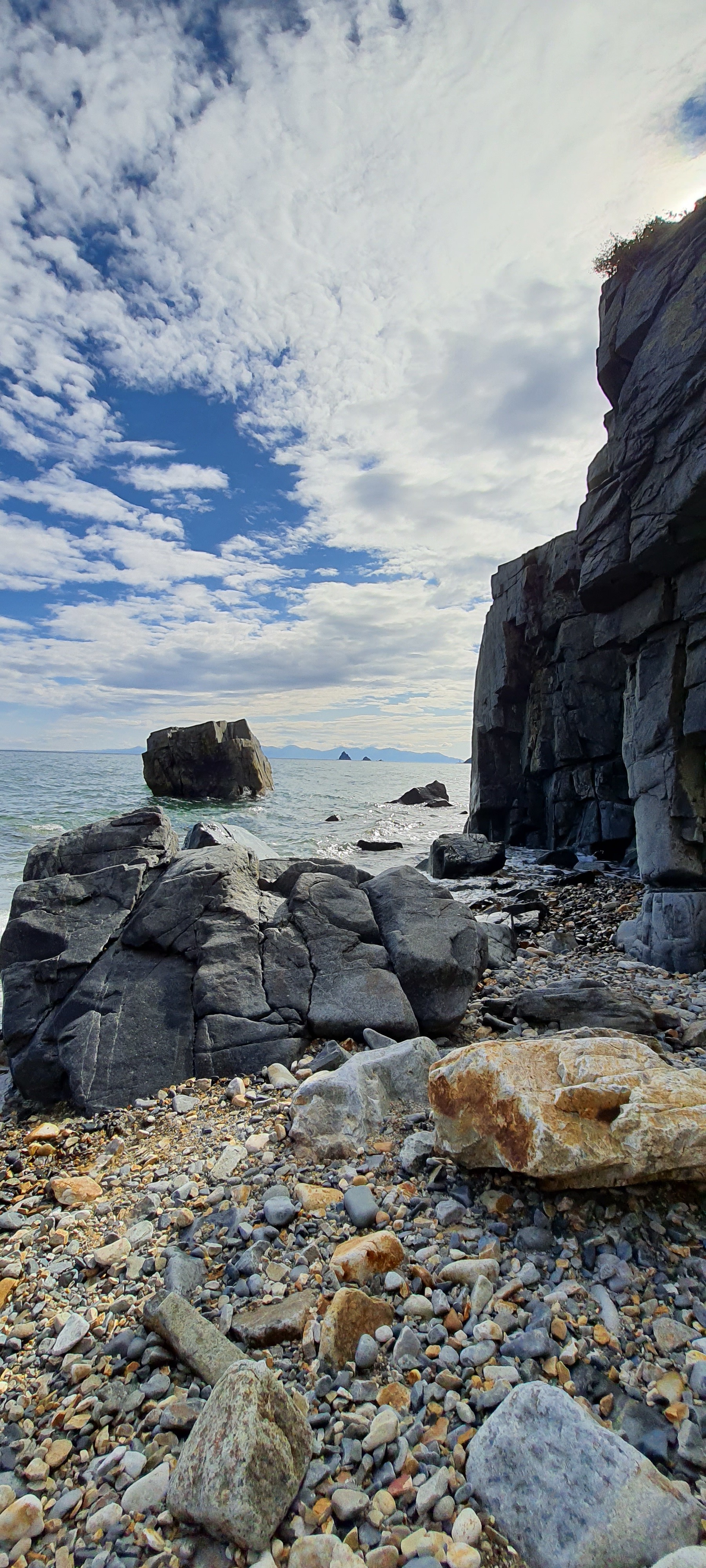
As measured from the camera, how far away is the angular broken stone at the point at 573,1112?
353 cm

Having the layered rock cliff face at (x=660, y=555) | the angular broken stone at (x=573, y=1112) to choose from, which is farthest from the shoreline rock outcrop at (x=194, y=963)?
the layered rock cliff face at (x=660, y=555)

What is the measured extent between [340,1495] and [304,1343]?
2.24 ft

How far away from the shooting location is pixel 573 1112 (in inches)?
147

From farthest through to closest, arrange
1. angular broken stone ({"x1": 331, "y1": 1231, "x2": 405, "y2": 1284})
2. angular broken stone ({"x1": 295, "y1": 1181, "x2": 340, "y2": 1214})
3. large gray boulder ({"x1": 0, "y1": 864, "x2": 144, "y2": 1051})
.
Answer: large gray boulder ({"x1": 0, "y1": 864, "x2": 144, "y2": 1051}) → angular broken stone ({"x1": 295, "y1": 1181, "x2": 340, "y2": 1214}) → angular broken stone ({"x1": 331, "y1": 1231, "x2": 405, "y2": 1284})

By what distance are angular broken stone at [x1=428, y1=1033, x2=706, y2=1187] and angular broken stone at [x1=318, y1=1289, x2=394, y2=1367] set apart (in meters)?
1.05

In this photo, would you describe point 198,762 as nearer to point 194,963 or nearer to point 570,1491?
point 194,963

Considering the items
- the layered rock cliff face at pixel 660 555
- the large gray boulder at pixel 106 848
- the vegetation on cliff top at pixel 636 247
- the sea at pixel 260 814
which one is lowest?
the sea at pixel 260 814

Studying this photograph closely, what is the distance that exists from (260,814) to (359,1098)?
3991 cm

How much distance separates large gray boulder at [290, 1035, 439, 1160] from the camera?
474cm

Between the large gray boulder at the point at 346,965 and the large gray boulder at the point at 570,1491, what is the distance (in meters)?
4.17

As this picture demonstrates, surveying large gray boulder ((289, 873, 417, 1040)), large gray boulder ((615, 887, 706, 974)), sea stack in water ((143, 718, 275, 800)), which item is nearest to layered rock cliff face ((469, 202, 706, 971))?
large gray boulder ((615, 887, 706, 974))

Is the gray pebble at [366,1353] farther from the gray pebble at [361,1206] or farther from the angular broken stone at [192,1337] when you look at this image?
the gray pebble at [361,1206]

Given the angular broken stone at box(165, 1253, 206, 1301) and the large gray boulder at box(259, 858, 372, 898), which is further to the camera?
the large gray boulder at box(259, 858, 372, 898)

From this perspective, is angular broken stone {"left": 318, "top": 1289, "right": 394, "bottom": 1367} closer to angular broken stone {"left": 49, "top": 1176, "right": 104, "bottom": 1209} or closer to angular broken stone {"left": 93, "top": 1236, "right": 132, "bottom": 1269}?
angular broken stone {"left": 93, "top": 1236, "right": 132, "bottom": 1269}
